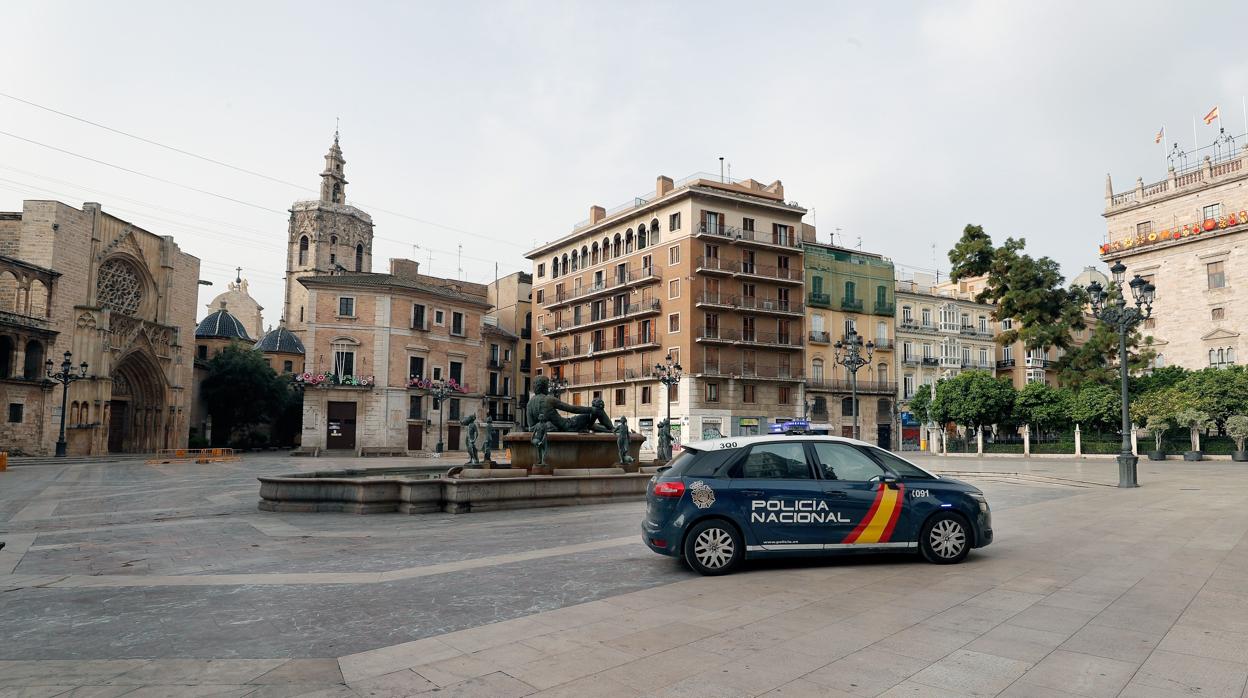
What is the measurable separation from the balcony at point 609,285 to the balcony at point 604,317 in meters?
1.52

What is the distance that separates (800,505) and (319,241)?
8392 cm

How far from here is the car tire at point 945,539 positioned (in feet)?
25.7

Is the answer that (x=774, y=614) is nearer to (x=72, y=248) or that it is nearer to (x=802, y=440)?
(x=802, y=440)

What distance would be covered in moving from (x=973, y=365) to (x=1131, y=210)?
16.9m

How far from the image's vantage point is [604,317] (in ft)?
184

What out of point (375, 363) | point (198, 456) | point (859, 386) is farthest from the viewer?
point (859, 386)

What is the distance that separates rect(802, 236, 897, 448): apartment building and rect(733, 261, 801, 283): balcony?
1869 millimetres

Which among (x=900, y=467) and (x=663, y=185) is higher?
(x=663, y=185)

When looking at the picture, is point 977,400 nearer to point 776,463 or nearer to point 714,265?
point 714,265

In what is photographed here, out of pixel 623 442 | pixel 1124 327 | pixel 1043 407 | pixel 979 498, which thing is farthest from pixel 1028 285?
pixel 979 498

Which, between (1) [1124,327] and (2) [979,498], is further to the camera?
(1) [1124,327]

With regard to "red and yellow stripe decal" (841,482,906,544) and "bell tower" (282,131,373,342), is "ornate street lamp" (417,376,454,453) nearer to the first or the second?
"bell tower" (282,131,373,342)

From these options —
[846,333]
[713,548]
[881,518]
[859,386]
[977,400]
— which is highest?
[846,333]

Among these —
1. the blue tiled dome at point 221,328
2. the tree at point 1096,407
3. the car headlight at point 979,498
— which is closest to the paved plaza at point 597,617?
the car headlight at point 979,498
